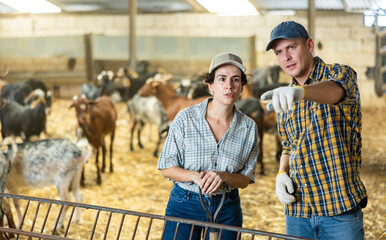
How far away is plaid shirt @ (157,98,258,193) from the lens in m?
2.17

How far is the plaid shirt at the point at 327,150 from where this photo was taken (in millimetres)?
1983

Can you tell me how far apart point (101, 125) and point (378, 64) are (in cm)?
626

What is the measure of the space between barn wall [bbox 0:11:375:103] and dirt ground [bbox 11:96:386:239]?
1.88 metres

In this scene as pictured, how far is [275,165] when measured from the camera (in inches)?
282

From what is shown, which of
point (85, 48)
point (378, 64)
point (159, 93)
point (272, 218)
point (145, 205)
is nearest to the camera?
point (272, 218)

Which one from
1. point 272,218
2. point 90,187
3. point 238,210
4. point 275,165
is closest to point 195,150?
point 238,210

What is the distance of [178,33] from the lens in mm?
10938

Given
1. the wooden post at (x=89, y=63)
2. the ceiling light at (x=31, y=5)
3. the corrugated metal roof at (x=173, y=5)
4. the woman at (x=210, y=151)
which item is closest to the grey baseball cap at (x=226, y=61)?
the woman at (x=210, y=151)

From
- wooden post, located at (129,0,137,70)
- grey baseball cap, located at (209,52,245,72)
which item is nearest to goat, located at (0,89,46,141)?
wooden post, located at (129,0,137,70)

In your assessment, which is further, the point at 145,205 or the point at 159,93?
the point at 159,93

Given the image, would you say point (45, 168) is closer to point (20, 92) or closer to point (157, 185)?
point (157, 185)

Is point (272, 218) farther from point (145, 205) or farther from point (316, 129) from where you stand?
point (316, 129)

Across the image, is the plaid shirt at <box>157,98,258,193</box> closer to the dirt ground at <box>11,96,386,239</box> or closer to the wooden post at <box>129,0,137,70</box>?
the dirt ground at <box>11,96,386,239</box>

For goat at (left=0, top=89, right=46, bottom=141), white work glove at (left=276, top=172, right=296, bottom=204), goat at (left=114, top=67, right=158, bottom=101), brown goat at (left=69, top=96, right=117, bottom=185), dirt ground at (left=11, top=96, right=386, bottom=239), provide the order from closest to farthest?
white work glove at (left=276, top=172, right=296, bottom=204) → dirt ground at (left=11, top=96, right=386, bottom=239) → brown goat at (left=69, top=96, right=117, bottom=185) → goat at (left=0, top=89, right=46, bottom=141) → goat at (left=114, top=67, right=158, bottom=101)
